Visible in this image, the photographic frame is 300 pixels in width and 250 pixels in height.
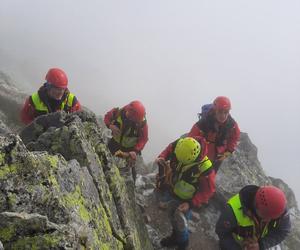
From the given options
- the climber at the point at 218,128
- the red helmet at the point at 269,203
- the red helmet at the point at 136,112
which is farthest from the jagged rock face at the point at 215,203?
the red helmet at the point at 269,203

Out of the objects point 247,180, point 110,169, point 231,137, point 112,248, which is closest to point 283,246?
point 247,180

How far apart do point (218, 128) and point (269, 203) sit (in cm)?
628

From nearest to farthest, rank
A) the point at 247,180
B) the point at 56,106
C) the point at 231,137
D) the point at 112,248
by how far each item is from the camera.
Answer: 1. the point at 112,248
2. the point at 56,106
3. the point at 231,137
4. the point at 247,180

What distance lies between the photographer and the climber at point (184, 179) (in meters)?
13.1

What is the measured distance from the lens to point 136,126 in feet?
50.7

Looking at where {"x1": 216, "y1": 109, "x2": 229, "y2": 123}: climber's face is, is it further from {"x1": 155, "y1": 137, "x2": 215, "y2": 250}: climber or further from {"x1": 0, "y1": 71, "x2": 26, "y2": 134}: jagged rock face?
{"x1": 0, "y1": 71, "x2": 26, "y2": 134}: jagged rock face

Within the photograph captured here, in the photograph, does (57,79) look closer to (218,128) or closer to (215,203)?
(218,128)

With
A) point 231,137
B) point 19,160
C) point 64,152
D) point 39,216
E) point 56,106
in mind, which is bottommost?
point 39,216

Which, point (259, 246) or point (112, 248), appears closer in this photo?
point (112, 248)

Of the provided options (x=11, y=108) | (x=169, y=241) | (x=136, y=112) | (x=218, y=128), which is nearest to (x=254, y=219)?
(x=169, y=241)

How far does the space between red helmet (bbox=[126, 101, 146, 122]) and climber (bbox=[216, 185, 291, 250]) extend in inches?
194

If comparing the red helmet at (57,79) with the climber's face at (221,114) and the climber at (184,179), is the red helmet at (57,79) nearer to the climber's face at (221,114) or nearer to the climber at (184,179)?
the climber at (184,179)

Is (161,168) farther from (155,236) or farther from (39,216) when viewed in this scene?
(39,216)

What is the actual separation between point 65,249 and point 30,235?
54 cm
